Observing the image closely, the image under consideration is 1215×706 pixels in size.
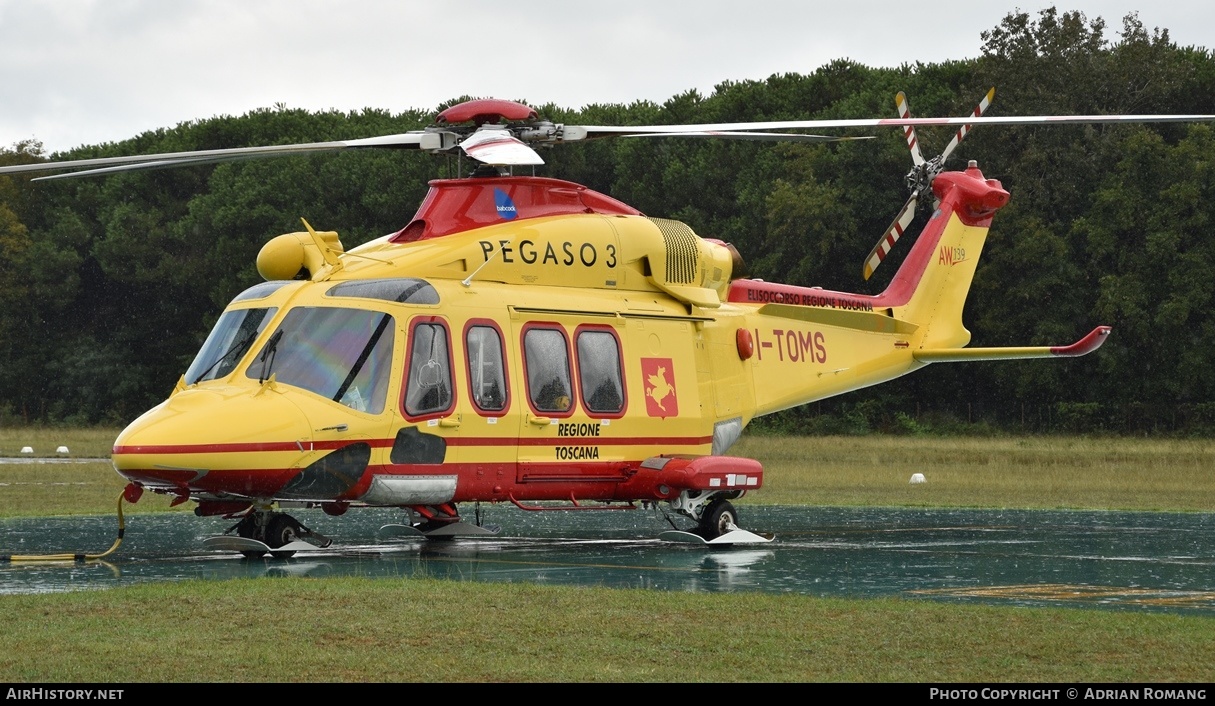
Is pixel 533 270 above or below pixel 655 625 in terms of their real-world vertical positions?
above

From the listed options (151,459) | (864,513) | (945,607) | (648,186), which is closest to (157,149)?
(648,186)

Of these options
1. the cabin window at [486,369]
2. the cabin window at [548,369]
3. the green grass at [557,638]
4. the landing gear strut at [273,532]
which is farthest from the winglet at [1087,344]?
the landing gear strut at [273,532]

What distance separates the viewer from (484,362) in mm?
15836

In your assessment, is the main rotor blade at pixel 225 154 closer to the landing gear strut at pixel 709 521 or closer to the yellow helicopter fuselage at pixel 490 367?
the yellow helicopter fuselage at pixel 490 367

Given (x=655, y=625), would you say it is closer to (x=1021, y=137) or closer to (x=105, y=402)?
(x=1021, y=137)

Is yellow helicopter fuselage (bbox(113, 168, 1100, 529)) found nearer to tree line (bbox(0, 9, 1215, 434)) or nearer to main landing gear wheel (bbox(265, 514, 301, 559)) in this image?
main landing gear wheel (bbox(265, 514, 301, 559))

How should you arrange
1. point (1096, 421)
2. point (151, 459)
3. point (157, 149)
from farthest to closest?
point (157, 149) → point (1096, 421) → point (151, 459)

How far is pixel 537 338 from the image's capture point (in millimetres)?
16328

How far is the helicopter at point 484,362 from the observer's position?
14523mm

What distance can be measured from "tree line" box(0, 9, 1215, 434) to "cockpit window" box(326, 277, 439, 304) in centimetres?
3268

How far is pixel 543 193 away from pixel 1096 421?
110 feet

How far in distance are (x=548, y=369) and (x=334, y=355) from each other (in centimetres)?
252

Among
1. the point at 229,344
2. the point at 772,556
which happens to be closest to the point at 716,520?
the point at 772,556

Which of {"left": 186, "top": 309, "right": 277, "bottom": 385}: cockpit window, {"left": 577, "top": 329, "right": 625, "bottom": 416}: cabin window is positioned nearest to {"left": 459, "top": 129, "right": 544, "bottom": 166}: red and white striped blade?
{"left": 577, "top": 329, "right": 625, "bottom": 416}: cabin window
